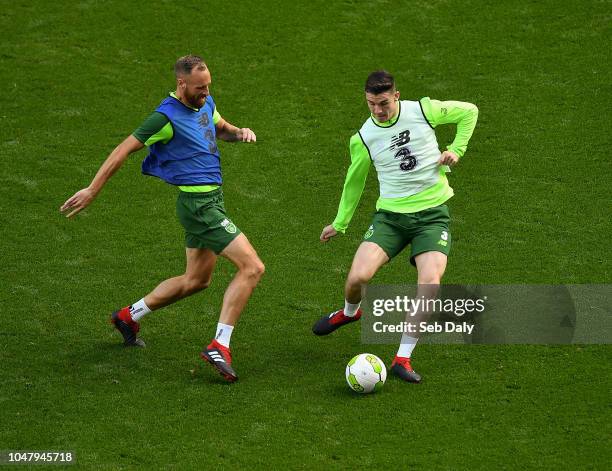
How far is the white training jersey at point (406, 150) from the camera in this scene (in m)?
9.31

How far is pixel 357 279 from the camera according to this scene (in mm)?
9211

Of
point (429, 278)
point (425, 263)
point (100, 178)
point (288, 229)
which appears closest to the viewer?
point (100, 178)

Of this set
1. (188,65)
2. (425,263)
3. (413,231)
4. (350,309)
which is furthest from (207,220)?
(425,263)

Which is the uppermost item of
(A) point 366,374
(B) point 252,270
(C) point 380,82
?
(C) point 380,82

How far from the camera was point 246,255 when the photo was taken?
30.1 feet

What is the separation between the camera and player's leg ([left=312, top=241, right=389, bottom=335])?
9180 millimetres

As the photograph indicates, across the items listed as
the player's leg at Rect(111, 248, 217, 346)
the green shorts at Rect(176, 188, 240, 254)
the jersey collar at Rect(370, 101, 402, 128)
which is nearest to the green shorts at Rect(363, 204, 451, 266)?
the jersey collar at Rect(370, 101, 402, 128)

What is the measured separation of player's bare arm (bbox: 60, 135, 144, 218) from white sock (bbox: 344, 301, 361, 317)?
88.5 inches

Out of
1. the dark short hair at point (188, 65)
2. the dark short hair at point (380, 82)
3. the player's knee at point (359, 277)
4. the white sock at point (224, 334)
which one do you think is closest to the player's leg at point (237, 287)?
the white sock at point (224, 334)

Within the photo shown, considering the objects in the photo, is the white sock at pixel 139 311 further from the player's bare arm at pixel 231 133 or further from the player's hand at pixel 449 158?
the player's hand at pixel 449 158

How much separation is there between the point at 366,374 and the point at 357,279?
91 cm

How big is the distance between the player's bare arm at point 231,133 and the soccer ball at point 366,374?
7.37 ft

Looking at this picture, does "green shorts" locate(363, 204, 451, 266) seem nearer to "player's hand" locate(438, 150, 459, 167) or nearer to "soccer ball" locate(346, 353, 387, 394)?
"player's hand" locate(438, 150, 459, 167)

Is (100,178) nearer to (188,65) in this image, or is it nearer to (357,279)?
(188,65)
